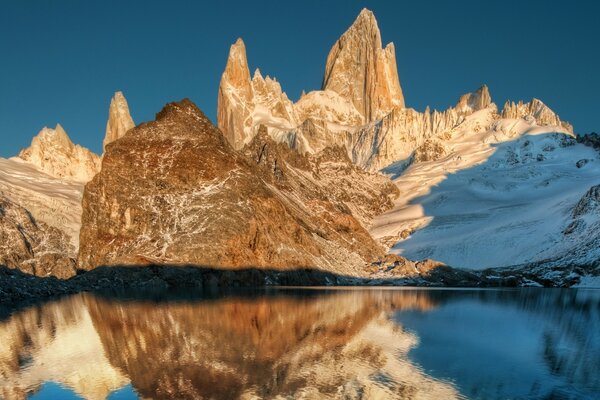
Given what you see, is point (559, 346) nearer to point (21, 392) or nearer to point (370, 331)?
point (370, 331)

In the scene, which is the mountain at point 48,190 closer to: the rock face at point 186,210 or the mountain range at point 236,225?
the mountain range at point 236,225

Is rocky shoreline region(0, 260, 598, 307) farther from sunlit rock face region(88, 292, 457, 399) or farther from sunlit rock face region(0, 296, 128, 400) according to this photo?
sunlit rock face region(88, 292, 457, 399)

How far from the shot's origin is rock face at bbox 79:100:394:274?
251ft

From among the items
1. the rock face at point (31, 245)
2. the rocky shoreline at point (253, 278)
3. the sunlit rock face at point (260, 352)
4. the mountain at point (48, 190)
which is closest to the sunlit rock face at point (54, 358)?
the sunlit rock face at point (260, 352)

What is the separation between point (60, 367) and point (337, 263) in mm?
71988

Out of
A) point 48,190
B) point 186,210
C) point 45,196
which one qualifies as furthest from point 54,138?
point 186,210

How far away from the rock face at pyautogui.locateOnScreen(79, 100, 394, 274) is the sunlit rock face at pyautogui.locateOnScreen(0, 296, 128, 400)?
37.2 m

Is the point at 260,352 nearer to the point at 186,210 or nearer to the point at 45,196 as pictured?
the point at 186,210

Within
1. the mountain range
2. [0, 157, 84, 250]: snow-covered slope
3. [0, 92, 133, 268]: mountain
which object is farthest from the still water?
[0, 157, 84, 250]: snow-covered slope

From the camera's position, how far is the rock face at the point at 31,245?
9521 cm

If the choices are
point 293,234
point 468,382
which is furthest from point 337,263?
point 468,382

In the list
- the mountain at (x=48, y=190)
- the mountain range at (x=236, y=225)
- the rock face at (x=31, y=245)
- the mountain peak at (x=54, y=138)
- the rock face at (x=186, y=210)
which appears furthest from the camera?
the mountain peak at (x=54, y=138)

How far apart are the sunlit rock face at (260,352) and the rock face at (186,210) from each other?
32927mm

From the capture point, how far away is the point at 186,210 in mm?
80812
